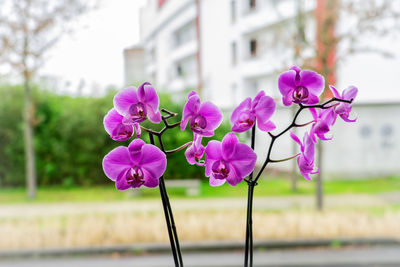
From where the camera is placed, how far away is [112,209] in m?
6.81

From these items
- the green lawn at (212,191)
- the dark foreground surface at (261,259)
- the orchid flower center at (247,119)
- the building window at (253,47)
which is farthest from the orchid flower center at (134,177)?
the building window at (253,47)

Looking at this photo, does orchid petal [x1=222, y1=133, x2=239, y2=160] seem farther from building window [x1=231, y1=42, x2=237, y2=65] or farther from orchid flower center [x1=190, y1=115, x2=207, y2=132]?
building window [x1=231, y1=42, x2=237, y2=65]

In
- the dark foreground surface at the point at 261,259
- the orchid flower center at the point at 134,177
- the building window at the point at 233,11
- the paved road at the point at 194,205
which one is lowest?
the paved road at the point at 194,205

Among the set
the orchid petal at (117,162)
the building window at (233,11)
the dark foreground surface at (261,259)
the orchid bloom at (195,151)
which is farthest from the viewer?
the building window at (233,11)

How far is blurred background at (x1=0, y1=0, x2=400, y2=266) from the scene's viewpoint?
4.45 m

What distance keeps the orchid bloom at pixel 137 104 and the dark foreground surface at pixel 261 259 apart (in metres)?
3.26

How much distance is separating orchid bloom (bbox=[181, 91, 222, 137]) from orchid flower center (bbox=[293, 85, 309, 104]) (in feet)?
0.49

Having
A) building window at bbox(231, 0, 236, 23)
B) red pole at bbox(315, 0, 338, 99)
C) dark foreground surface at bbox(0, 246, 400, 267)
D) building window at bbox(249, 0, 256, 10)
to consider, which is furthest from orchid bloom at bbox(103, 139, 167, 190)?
building window at bbox(231, 0, 236, 23)

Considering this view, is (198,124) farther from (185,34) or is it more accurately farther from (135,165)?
(185,34)

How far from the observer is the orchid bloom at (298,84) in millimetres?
829

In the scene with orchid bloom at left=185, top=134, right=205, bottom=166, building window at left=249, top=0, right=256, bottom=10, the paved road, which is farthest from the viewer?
building window at left=249, top=0, right=256, bottom=10

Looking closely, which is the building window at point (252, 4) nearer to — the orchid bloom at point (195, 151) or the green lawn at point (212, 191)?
the green lawn at point (212, 191)

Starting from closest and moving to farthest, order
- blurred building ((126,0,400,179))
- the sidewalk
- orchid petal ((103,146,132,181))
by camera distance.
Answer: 1. orchid petal ((103,146,132,181))
2. the sidewalk
3. blurred building ((126,0,400,179))

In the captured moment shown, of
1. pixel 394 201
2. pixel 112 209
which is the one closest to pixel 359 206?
pixel 394 201
